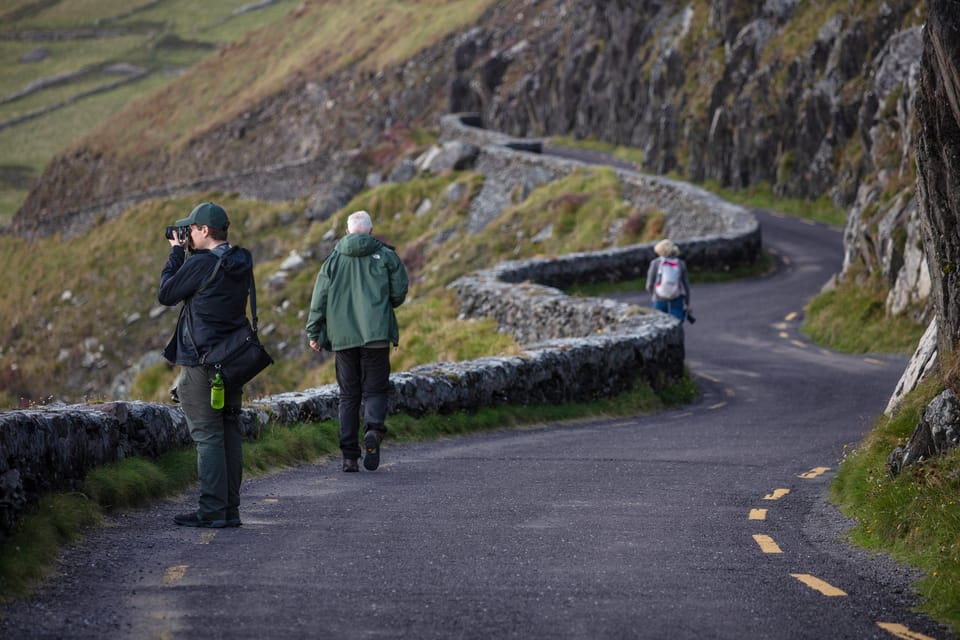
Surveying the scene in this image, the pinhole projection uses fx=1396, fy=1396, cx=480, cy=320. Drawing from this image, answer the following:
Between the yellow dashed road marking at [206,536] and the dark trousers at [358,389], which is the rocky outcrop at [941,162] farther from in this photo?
the yellow dashed road marking at [206,536]

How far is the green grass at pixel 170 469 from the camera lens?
8.23 metres

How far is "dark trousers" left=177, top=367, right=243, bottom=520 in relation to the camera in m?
9.95

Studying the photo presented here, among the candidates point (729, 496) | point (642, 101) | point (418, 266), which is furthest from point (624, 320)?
point (642, 101)

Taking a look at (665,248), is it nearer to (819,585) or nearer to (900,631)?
(819,585)

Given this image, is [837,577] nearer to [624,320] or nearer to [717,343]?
[624,320]

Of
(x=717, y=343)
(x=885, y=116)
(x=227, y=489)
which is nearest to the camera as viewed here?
(x=227, y=489)

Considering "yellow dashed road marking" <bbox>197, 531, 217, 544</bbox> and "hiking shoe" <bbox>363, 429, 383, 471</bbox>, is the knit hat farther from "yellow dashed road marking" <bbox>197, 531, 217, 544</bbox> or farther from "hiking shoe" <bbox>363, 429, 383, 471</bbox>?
"yellow dashed road marking" <bbox>197, 531, 217, 544</bbox>

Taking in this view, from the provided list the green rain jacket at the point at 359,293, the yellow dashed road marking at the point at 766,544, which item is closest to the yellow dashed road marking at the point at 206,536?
the green rain jacket at the point at 359,293

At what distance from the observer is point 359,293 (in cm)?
1310

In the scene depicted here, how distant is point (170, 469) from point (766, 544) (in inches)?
199

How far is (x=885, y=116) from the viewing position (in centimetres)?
3394

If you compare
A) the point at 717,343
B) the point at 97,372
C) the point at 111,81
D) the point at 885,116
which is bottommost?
the point at 97,372

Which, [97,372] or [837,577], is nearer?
[837,577]

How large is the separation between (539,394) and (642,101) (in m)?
55.6
